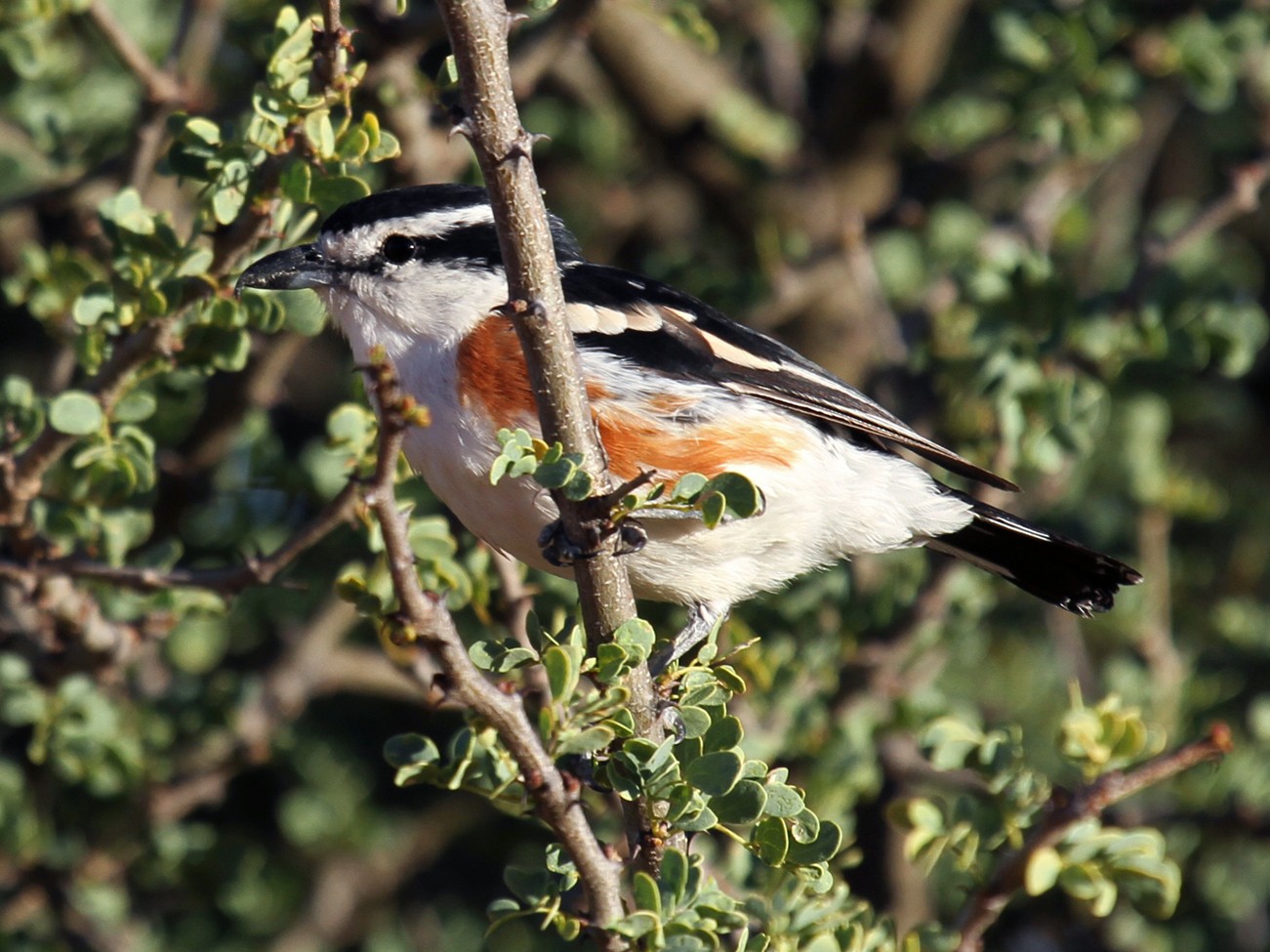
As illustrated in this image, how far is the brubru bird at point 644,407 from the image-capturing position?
324 centimetres

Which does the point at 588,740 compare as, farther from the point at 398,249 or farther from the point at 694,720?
the point at 398,249

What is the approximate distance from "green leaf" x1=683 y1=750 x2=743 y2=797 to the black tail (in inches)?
63.5

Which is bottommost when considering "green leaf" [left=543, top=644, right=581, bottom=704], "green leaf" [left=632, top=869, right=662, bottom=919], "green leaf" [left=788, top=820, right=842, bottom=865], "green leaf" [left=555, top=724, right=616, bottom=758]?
"green leaf" [left=788, top=820, right=842, bottom=865]

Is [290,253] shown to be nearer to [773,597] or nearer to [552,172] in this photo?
[773,597]

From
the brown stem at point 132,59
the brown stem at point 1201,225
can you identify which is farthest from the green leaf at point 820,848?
the brown stem at point 132,59

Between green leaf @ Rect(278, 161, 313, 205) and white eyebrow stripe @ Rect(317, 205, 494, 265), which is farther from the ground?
green leaf @ Rect(278, 161, 313, 205)

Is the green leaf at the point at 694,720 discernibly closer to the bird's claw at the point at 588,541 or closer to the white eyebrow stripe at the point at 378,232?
the bird's claw at the point at 588,541

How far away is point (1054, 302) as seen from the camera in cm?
411

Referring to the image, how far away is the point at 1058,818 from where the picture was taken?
291 cm

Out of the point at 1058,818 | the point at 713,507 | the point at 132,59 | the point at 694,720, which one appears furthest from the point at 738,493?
the point at 132,59

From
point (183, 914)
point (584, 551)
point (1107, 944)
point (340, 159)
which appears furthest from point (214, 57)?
point (1107, 944)

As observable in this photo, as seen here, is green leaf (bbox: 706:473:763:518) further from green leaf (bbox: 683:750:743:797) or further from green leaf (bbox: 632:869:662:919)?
green leaf (bbox: 632:869:662:919)

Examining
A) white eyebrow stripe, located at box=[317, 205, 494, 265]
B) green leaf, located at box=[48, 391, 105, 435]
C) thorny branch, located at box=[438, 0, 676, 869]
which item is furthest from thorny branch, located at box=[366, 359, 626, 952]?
white eyebrow stripe, located at box=[317, 205, 494, 265]

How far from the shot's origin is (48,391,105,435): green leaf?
10.2 ft
